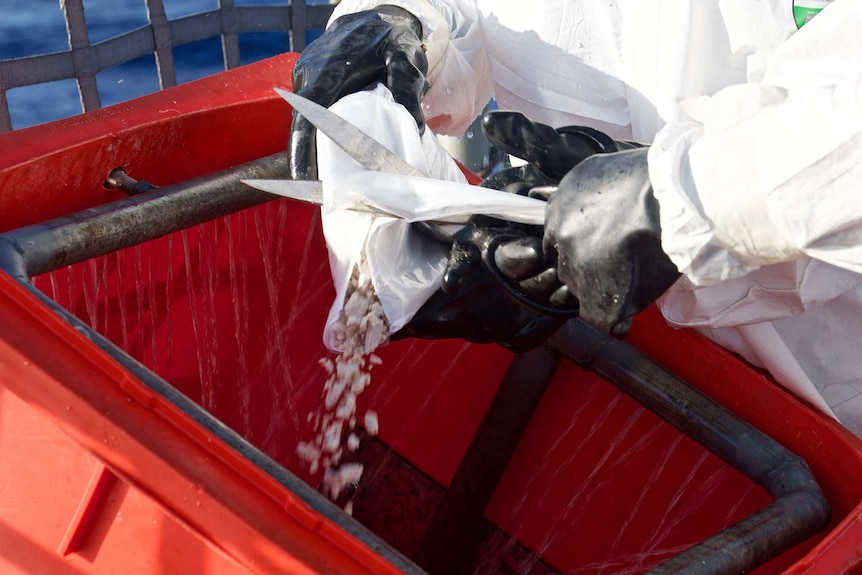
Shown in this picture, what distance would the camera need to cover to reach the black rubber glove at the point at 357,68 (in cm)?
118

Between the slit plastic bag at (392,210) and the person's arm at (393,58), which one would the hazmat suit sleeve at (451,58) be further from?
the slit plastic bag at (392,210)

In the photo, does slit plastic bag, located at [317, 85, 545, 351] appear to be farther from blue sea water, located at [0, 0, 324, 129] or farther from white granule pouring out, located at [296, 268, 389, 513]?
blue sea water, located at [0, 0, 324, 129]

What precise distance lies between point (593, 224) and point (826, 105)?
9.1 inches

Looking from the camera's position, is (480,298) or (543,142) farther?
(480,298)

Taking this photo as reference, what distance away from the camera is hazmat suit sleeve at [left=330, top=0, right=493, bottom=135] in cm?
136

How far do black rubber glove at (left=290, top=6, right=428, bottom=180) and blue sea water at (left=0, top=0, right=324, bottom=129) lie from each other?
1.75 m

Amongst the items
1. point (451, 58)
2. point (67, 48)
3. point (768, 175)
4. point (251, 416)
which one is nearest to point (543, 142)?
point (768, 175)

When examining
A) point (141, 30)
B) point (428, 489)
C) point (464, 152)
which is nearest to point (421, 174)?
point (428, 489)

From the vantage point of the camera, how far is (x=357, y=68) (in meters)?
1.23

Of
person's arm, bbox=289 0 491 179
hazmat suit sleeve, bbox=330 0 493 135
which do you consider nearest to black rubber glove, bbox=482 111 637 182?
person's arm, bbox=289 0 491 179

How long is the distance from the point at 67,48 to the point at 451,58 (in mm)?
1748

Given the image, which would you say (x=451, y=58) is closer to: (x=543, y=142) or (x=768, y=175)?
(x=543, y=142)

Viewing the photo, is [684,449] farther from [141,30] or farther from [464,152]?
[141,30]

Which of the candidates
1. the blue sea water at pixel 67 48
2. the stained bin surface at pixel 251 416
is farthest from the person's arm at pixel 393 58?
the blue sea water at pixel 67 48
